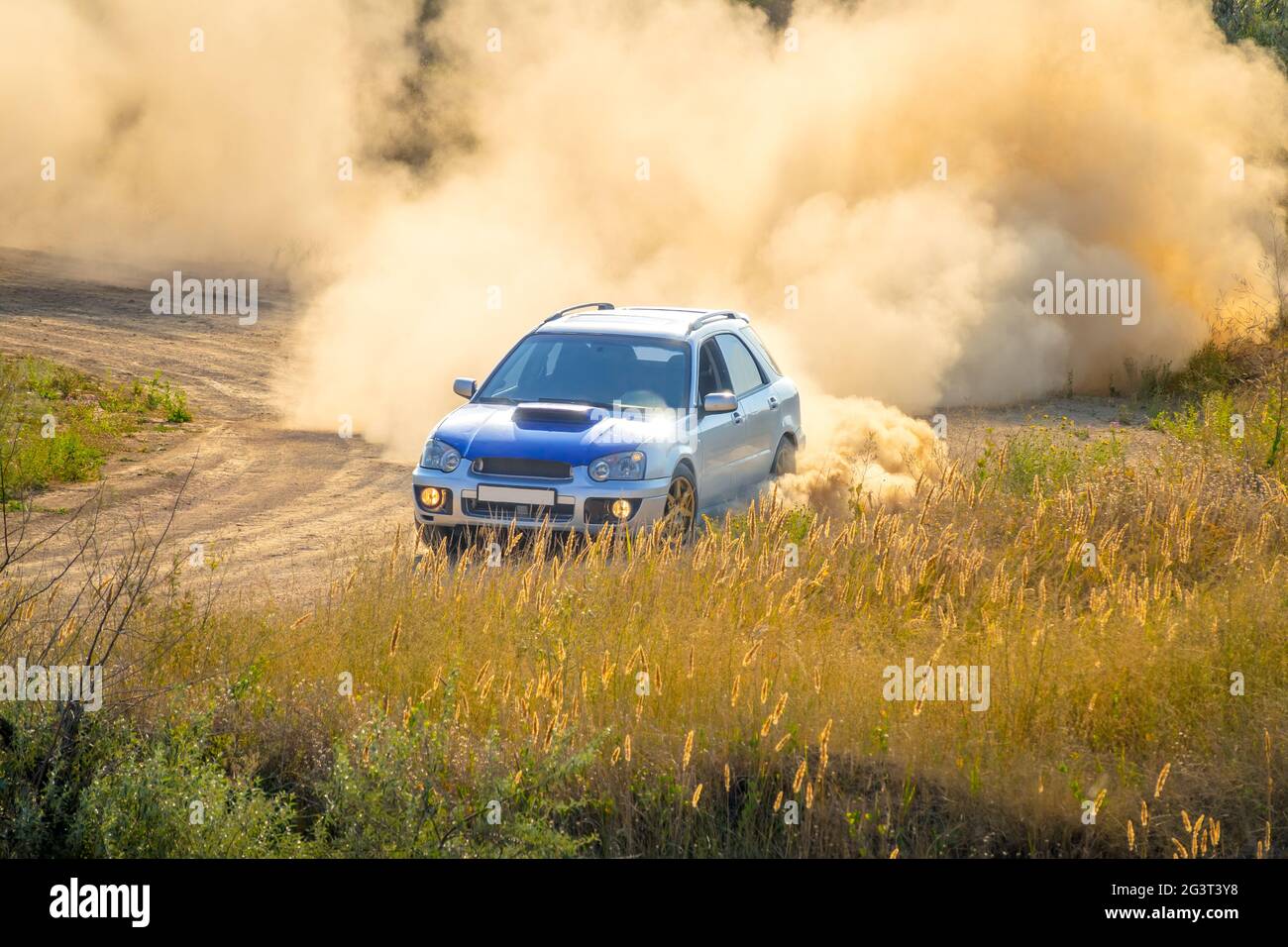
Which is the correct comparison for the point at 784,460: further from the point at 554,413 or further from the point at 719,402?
Result: the point at 554,413

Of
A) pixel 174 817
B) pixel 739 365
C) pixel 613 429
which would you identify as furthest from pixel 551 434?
pixel 174 817

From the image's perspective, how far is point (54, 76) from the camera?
3262 centimetres

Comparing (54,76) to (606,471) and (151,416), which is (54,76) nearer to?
(151,416)

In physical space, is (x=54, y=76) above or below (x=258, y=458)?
above

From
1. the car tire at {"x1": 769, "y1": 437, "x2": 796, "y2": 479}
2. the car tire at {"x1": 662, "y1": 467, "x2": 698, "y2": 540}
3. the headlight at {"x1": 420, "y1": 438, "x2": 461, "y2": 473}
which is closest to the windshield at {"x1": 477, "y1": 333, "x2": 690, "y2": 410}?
the car tire at {"x1": 662, "y1": 467, "x2": 698, "y2": 540}

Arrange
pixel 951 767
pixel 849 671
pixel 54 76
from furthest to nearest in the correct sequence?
pixel 54 76
pixel 849 671
pixel 951 767

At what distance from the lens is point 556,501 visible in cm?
964

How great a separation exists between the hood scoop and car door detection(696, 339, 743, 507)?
845 millimetres

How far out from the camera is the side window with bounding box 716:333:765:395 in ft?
37.3

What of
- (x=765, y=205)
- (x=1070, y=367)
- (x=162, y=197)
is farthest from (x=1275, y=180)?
(x=162, y=197)

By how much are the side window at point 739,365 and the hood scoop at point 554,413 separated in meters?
1.48
